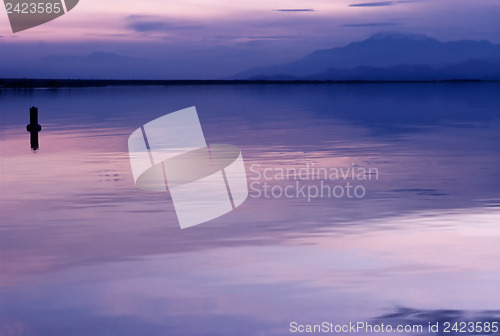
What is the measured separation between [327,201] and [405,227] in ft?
9.85

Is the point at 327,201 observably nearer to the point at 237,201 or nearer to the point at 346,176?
the point at 237,201

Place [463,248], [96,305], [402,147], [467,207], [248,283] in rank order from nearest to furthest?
[96,305]
[248,283]
[463,248]
[467,207]
[402,147]

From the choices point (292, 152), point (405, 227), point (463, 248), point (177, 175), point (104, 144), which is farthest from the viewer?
point (104, 144)

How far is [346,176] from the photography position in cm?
1998

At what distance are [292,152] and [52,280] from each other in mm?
17750

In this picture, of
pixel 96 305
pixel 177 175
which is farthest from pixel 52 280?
pixel 177 175

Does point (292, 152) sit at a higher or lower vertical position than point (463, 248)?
lower

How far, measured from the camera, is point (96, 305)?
866 centimetres

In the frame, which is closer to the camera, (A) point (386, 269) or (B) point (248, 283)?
(B) point (248, 283)

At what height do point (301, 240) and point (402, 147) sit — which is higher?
point (301, 240)

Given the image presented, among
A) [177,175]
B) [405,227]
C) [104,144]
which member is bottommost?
[104,144]

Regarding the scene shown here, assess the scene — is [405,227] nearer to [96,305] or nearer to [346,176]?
[96,305]

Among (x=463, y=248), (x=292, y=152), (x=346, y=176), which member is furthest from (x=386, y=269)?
(x=292, y=152)

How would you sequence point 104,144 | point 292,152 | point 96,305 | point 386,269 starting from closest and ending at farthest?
point 96,305 → point 386,269 → point 292,152 → point 104,144
